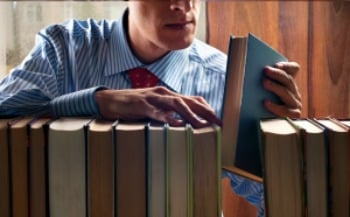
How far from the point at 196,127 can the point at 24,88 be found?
22cm

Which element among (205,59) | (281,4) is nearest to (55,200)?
(205,59)

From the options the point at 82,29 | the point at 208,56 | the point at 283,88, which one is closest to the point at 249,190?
the point at 283,88

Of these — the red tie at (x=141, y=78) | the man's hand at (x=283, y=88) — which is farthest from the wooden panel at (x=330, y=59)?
the red tie at (x=141, y=78)

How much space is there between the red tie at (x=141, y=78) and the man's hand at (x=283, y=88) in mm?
210

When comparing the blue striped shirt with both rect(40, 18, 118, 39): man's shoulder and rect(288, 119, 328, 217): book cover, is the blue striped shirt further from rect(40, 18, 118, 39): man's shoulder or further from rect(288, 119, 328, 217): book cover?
rect(288, 119, 328, 217): book cover

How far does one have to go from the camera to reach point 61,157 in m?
0.40

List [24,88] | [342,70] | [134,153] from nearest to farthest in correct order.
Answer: [134,153] < [24,88] < [342,70]

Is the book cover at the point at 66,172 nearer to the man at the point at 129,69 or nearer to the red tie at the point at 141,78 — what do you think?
the man at the point at 129,69

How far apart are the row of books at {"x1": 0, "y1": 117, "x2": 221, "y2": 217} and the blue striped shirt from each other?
0.51 ft

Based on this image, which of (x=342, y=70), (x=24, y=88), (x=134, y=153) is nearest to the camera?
(x=134, y=153)

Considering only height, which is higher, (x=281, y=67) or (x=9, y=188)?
(x=281, y=67)

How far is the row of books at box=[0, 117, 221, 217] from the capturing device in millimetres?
395

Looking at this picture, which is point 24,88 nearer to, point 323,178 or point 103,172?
point 103,172

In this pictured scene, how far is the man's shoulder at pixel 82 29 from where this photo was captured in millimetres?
662
